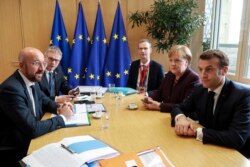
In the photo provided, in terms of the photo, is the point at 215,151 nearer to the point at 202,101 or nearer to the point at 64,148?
the point at 202,101

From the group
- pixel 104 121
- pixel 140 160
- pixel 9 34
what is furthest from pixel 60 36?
pixel 140 160

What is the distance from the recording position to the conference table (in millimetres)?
1305

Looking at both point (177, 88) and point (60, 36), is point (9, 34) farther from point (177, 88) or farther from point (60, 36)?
point (177, 88)

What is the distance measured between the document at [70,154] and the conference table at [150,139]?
12 cm

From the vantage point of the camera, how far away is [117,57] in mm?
4199

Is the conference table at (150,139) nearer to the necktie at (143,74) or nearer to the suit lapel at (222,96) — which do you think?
the suit lapel at (222,96)

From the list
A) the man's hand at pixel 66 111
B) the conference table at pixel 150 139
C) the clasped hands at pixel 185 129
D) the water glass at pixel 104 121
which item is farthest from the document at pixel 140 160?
the man's hand at pixel 66 111

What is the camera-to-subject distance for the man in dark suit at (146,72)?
3.37 metres

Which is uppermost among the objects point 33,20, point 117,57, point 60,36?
point 33,20

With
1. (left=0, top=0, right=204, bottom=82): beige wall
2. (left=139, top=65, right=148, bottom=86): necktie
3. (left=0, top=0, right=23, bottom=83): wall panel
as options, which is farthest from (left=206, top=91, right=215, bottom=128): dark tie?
(left=0, top=0, right=23, bottom=83): wall panel

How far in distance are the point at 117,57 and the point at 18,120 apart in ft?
8.97

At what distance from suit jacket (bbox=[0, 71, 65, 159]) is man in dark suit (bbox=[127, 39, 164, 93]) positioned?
5.94ft

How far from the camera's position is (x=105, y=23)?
167 inches

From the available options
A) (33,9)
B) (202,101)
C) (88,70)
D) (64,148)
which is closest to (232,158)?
(202,101)
